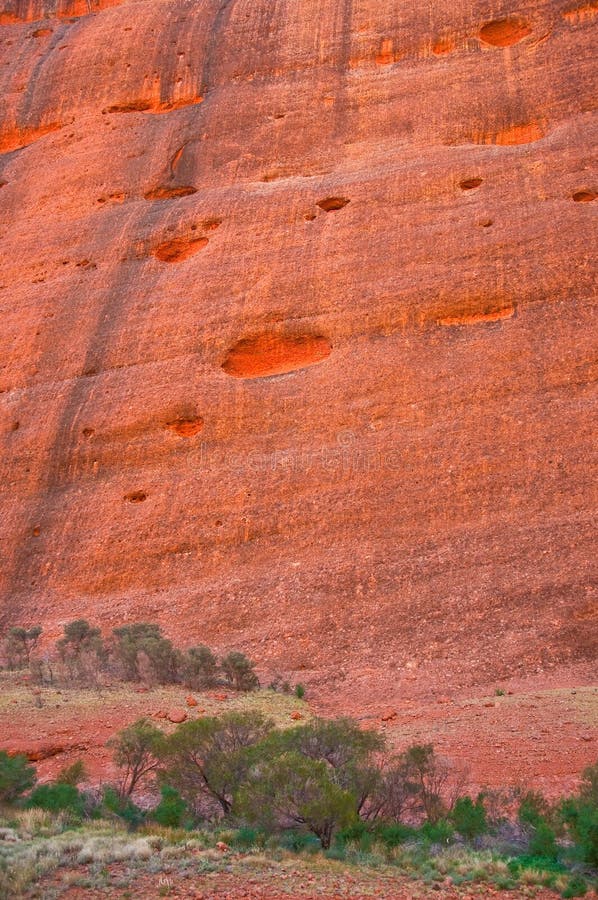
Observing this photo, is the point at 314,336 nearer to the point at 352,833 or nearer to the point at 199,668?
the point at 199,668

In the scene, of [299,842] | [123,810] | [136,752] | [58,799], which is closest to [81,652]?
[136,752]

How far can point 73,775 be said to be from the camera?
26.3ft

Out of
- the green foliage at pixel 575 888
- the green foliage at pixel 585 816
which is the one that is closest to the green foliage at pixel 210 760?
the green foliage at pixel 585 816

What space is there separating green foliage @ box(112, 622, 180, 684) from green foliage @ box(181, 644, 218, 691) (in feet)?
0.61

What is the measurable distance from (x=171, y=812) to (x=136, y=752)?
1.36m

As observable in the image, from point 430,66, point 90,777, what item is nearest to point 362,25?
point 430,66

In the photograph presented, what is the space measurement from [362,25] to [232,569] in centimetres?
1507

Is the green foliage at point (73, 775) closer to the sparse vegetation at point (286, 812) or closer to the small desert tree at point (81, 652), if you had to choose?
the sparse vegetation at point (286, 812)

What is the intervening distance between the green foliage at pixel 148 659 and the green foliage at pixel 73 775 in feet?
12.1

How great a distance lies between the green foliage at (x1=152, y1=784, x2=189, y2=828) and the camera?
6.84 metres

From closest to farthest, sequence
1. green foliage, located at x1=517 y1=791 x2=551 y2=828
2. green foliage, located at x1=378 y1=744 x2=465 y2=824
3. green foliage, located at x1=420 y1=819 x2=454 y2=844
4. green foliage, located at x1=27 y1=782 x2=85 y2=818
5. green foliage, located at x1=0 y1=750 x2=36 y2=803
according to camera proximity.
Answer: green foliage, located at x1=420 y1=819 x2=454 y2=844 → green foliage, located at x1=517 y1=791 x2=551 y2=828 → green foliage, located at x1=27 y1=782 x2=85 y2=818 → green foliage, located at x1=378 y1=744 x2=465 y2=824 → green foliage, located at x1=0 y1=750 x2=36 y2=803

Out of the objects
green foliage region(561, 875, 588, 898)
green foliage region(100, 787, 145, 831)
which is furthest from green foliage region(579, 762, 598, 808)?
green foliage region(100, 787, 145, 831)

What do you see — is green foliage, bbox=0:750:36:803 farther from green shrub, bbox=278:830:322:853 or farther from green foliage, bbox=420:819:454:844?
green foliage, bbox=420:819:454:844

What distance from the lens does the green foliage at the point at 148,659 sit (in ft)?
39.8
